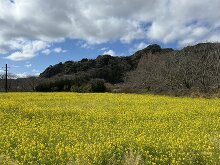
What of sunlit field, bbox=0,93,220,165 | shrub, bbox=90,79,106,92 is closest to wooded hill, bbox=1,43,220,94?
shrub, bbox=90,79,106,92

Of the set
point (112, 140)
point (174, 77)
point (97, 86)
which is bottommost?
point (112, 140)

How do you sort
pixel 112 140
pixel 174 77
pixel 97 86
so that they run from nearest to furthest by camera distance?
1. pixel 112 140
2. pixel 174 77
3. pixel 97 86

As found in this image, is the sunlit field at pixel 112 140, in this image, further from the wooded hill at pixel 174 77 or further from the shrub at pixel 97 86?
the shrub at pixel 97 86

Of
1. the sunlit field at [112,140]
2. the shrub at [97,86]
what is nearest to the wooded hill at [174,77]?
the shrub at [97,86]

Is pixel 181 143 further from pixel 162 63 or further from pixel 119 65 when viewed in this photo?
pixel 119 65

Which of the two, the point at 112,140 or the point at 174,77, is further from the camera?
the point at 174,77

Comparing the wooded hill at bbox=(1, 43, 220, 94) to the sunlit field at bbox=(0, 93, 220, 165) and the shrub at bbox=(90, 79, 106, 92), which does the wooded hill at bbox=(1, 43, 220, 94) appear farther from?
the sunlit field at bbox=(0, 93, 220, 165)

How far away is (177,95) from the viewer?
37875mm

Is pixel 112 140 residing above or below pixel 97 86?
below

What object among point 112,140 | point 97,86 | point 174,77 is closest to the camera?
point 112,140

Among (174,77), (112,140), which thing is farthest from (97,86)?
(112,140)

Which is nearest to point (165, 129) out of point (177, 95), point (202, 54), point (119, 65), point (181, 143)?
point (181, 143)

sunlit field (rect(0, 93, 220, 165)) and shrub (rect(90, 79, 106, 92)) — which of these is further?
shrub (rect(90, 79, 106, 92))

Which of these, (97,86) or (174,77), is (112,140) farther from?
(97,86)
